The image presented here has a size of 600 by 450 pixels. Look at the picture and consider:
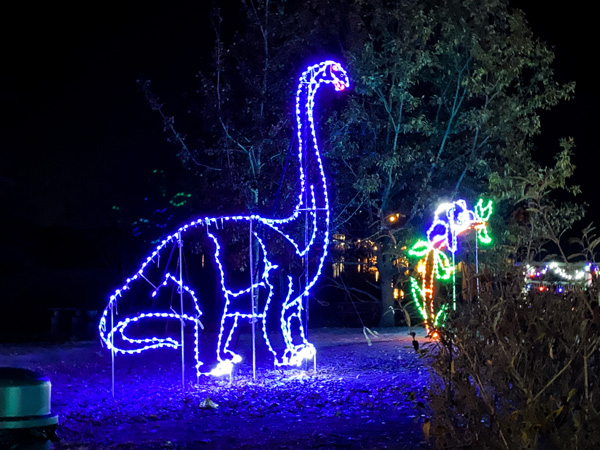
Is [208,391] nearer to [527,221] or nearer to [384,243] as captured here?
[527,221]

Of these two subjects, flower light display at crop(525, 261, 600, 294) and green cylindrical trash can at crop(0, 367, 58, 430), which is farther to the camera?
flower light display at crop(525, 261, 600, 294)

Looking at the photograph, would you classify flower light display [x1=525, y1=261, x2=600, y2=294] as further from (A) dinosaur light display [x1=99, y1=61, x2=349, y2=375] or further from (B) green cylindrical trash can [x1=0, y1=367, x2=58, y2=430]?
(A) dinosaur light display [x1=99, y1=61, x2=349, y2=375]

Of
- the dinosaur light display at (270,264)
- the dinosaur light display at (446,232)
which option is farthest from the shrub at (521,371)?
the dinosaur light display at (446,232)

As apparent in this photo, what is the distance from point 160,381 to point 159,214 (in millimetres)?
13259

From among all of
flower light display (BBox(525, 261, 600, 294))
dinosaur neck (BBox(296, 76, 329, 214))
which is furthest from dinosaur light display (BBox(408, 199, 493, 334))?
flower light display (BBox(525, 261, 600, 294))

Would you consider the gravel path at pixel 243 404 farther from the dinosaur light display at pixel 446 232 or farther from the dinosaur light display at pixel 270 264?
the dinosaur light display at pixel 446 232

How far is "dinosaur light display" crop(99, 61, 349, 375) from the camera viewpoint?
10.8 m

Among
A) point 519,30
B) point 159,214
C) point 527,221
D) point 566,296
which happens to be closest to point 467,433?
point 566,296

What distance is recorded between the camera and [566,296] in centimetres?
586

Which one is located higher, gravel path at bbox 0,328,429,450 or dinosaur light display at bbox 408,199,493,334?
dinosaur light display at bbox 408,199,493,334

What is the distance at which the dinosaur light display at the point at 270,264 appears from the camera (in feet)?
35.3

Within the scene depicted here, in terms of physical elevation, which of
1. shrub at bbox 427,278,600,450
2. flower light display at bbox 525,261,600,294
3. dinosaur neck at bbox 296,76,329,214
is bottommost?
shrub at bbox 427,278,600,450

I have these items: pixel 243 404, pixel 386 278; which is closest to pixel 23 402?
pixel 243 404

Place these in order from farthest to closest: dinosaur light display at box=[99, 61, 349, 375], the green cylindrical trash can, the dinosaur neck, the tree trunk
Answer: the tree trunk < the dinosaur neck < dinosaur light display at box=[99, 61, 349, 375] < the green cylindrical trash can
